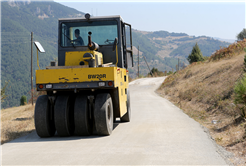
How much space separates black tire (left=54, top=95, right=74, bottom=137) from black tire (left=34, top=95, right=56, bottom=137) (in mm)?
277

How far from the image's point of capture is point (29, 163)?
5270 millimetres

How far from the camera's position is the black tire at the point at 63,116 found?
24.7 ft

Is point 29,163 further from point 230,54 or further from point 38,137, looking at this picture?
point 230,54

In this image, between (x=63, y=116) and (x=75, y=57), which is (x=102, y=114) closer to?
(x=63, y=116)

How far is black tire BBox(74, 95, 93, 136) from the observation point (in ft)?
24.6

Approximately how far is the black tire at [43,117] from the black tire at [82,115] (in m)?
0.79

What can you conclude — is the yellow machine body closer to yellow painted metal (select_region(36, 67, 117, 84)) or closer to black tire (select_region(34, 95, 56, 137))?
yellow painted metal (select_region(36, 67, 117, 84))

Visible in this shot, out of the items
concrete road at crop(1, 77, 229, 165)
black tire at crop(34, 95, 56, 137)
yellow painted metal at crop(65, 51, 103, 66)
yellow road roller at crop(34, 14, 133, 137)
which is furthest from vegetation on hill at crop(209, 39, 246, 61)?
black tire at crop(34, 95, 56, 137)

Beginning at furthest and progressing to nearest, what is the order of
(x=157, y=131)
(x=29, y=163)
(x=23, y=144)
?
(x=157, y=131)
(x=23, y=144)
(x=29, y=163)

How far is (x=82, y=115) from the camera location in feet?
24.5

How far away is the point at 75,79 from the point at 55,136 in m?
1.83

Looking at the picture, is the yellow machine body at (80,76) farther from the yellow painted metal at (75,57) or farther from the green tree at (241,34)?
the green tree at (241,34)

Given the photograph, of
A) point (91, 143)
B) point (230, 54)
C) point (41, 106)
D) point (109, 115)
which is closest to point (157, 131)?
point (109, 115)

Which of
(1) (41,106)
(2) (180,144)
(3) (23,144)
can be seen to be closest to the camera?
(2) (180,144)
